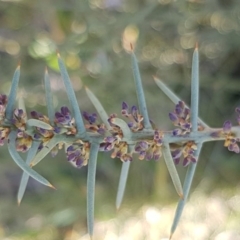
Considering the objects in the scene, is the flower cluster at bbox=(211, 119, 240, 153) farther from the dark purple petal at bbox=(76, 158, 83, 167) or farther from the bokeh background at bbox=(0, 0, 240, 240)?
the bokeh background at bbox=(0, 0, 240, 240)

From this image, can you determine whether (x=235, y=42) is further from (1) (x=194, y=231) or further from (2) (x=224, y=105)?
(1) (x=194, y=231)

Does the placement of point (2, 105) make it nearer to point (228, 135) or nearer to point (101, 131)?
point (101, 131)

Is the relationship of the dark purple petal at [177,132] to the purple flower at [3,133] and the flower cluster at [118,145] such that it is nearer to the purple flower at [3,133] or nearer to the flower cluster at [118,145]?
the flower cluster at [118,145]

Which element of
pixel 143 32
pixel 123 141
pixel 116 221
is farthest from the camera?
pixel 116 221

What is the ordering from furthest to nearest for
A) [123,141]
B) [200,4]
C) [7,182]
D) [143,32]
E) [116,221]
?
[7,182]
[116,221]
[143,32]
[200,4]
[123,141]

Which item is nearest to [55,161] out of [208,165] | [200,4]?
[208,165]

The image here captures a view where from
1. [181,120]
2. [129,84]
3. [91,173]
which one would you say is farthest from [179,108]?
[129,84]
